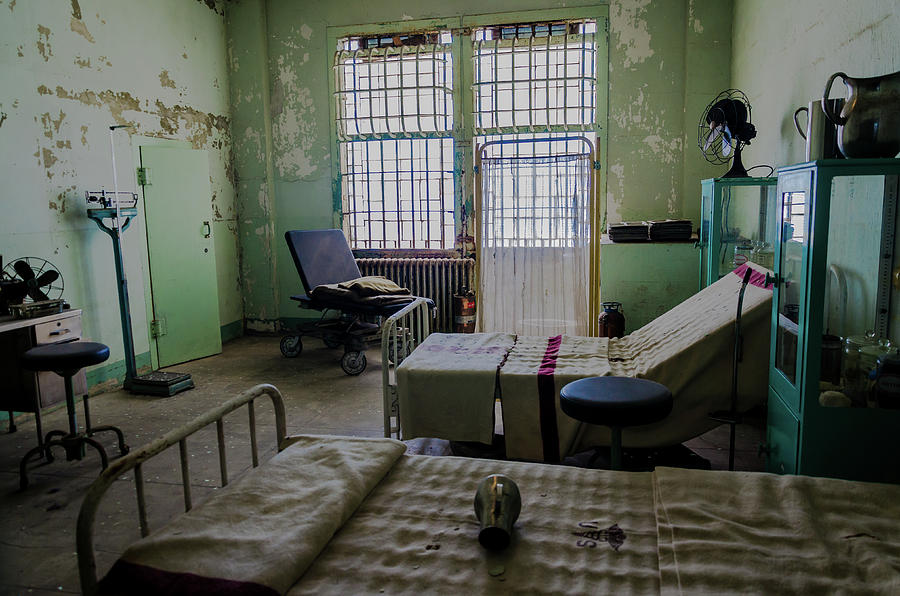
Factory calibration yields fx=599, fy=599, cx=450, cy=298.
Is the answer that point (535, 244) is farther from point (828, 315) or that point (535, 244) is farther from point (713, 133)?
point (828, 315)

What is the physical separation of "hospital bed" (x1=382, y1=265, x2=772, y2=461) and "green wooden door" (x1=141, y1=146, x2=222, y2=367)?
2.87 meters

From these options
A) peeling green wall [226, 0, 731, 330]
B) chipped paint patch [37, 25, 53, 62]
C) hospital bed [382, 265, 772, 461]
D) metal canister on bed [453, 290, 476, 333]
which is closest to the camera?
hospital bed [382, 265, 772, 461]

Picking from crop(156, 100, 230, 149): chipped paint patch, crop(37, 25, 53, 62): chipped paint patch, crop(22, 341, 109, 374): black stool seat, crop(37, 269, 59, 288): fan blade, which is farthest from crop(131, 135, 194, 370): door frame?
crop(22, 341, 109, 374): black stool seat

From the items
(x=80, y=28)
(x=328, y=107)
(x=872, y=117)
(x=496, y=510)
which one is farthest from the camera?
(x=328, y=107)

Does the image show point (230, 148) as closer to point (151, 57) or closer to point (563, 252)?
point (151, 57)

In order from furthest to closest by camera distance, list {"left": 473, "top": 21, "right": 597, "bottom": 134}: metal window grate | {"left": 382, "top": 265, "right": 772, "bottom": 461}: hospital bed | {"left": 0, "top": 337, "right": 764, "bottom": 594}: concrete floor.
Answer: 1. {"left": 473, "top": 21, "right": 597, "bottom": 134}: metal window grate
2. {"left": 382, "top": 265, "right": 772, "bottom": 461}: hospital bed
3. {"left": 0, "top": 337, "right": 764, "bottom": 594}: concrete floor

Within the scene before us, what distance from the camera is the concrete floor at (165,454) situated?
95.7 inches

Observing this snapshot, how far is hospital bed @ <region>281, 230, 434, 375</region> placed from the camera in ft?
16.4

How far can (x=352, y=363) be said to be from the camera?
4.95 m

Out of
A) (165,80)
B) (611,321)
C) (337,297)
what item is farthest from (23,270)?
(611,321)

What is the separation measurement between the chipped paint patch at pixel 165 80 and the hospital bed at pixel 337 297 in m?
1.68

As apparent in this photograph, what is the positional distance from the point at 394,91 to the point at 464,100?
727mm

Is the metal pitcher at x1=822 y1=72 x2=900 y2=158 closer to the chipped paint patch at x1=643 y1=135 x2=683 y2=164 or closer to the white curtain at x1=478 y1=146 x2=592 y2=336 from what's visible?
the white curtain at x1=478 y1=146 x2=592 y2=336

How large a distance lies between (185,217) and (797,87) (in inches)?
189
